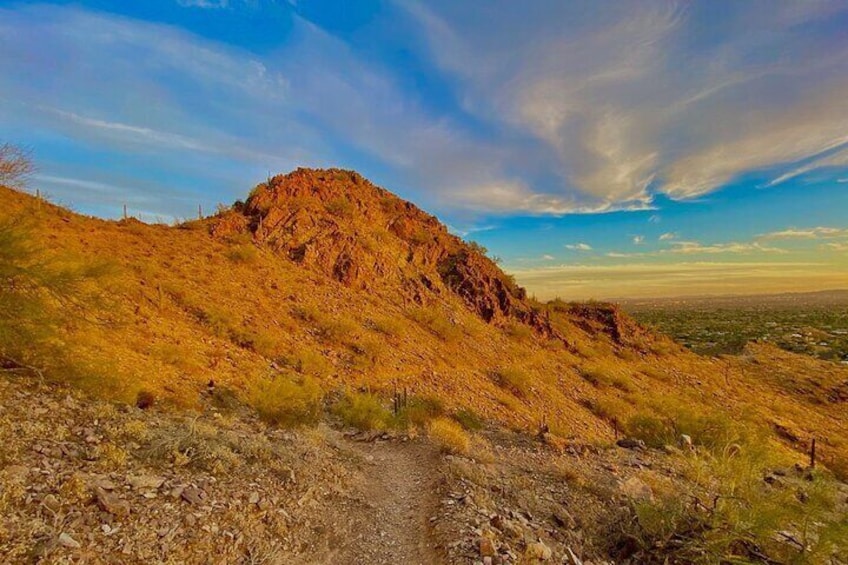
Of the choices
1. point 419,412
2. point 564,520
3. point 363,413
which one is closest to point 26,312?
point 363,413

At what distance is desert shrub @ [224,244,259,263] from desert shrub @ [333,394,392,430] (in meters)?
11.2

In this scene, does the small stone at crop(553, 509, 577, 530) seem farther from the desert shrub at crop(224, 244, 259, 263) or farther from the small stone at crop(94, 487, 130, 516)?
the desert shrub at crop(224, 244, 259, 263)

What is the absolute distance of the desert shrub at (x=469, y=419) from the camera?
15.9m

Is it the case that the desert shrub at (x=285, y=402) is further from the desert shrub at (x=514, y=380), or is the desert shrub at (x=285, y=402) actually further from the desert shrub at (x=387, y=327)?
the desert shrub at (x=514, y=380)

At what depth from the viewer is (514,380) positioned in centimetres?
2200

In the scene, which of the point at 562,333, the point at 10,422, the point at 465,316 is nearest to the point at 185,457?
the point at 10,422

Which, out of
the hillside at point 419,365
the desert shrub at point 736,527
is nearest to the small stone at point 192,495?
the hillside at point 419,365

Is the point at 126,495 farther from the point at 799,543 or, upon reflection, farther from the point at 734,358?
the point at 734,358

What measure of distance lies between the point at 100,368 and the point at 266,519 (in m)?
5.88

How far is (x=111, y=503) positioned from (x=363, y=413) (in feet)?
28.4

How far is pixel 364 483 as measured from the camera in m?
9.72

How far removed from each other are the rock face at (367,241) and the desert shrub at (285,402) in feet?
38.8

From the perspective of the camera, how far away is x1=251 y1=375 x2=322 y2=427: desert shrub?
12641mm

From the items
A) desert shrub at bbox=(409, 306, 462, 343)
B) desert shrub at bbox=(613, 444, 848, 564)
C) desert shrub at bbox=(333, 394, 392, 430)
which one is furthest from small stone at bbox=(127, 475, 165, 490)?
desert shrub at bbox=(409, 306, 462, 343)
